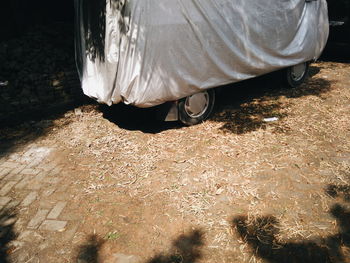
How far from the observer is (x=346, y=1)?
918 centimetres

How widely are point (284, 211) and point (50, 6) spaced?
726 cm

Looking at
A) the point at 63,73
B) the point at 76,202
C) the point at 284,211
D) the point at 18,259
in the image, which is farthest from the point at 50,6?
the point at 284,211

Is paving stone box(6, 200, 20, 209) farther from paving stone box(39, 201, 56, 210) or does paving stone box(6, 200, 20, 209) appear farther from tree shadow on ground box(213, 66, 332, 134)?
tree shadow on ground box(213, 66, 332, 134)

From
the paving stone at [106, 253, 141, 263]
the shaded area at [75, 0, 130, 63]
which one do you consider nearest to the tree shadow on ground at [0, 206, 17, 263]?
the paving stone at [106, 253, 141, 263]

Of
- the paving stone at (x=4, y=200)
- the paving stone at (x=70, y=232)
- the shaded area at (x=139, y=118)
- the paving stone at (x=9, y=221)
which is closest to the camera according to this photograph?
the paving stone at (x=70, y=232)

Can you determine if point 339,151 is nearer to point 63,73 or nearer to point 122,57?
point 122,57

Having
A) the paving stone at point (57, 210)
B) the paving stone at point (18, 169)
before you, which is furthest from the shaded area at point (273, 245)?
the paving stone at point (18, 169)

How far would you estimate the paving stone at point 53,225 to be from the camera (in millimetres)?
3268

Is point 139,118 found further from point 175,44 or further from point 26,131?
point 26,131

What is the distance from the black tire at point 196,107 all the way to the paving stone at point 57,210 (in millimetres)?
2522

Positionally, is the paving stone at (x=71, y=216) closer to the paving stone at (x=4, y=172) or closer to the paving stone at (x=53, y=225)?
the paving stone at (x=53, y=225)

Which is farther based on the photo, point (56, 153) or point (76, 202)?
point (56, 153)

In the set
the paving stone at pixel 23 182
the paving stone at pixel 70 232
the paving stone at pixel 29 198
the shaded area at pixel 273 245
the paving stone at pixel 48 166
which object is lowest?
the paving stone at pixel 23 182

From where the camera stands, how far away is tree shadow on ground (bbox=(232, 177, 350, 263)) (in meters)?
2.73
